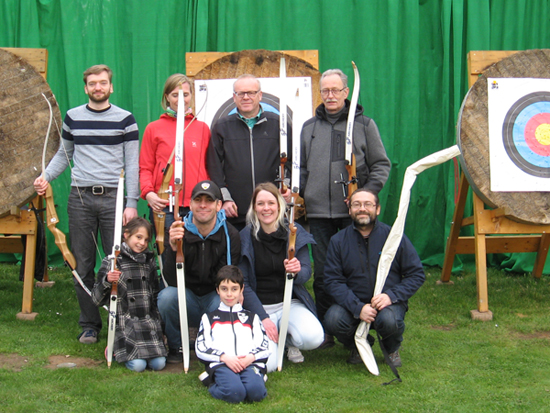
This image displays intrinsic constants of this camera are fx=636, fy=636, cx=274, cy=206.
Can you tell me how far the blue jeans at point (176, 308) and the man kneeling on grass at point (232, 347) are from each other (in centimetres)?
27

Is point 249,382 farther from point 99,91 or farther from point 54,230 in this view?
point 99,91

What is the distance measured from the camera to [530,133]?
177 inches

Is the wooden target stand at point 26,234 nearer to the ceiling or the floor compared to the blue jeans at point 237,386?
nearer to the ceiling

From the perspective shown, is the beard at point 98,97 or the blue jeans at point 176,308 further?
the beard at point 98,97

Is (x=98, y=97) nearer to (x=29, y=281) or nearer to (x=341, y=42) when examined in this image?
(x=29, y=281)

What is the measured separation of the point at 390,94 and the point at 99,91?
2.94 meters

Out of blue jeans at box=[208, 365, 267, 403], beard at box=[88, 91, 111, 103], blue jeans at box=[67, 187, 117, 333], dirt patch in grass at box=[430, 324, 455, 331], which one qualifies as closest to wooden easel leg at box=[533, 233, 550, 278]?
dirt patch in grass at box=[430, 324, 455, 331]

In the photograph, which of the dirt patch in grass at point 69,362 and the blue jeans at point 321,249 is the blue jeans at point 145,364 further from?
the blue jeans at point 321,249

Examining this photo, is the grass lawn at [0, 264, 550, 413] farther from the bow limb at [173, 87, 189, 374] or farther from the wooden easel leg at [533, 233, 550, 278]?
the wooden easel leg at [533, 233, 550, 278]

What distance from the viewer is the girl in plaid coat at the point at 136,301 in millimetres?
3303

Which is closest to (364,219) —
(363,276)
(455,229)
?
(363,276)

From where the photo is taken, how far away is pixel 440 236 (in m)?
5.89

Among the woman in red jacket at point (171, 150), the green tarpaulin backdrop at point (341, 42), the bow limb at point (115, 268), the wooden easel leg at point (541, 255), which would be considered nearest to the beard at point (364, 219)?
the woman in red jacket at point (171, 150)

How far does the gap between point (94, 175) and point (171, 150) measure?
478mm
